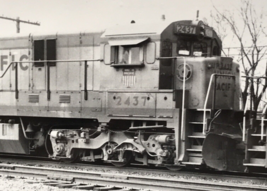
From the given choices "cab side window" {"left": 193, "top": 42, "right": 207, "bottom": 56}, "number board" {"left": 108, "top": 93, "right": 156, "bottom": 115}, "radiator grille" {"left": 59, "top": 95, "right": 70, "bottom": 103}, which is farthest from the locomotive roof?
"radiator grille" {"left": 59, "top": 95, "right": 70, "bottom": 103}

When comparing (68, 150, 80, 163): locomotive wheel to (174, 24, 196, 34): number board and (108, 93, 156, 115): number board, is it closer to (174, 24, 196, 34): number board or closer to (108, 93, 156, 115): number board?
(108, 93, 156, 115): number board

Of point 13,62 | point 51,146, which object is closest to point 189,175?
point 51,146

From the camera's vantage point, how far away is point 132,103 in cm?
1129

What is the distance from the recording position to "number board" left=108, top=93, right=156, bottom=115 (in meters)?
11.1

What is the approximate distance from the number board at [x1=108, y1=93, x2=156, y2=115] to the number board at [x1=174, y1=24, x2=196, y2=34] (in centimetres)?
169

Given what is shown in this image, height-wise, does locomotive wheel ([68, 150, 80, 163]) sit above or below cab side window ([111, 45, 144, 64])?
below

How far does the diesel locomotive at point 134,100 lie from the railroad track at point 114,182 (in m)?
0.85

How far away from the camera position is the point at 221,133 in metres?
10.7

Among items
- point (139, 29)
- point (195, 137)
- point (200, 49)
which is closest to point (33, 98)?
point (139, 29)

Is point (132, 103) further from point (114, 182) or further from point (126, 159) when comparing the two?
point (114, 182)

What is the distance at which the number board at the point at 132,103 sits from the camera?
11078 millimetres

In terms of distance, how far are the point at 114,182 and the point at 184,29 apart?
4122 mm

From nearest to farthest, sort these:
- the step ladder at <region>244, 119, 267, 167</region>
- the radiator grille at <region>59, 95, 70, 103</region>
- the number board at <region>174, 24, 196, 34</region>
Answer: the step ladder at <region>244, 119, 267, 167</region>, the number board at <region>174, 24, 196, 34</region>, the radiator grille at <region>59, 95, 70, 103</region>

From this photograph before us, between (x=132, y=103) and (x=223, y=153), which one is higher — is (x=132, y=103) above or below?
above
